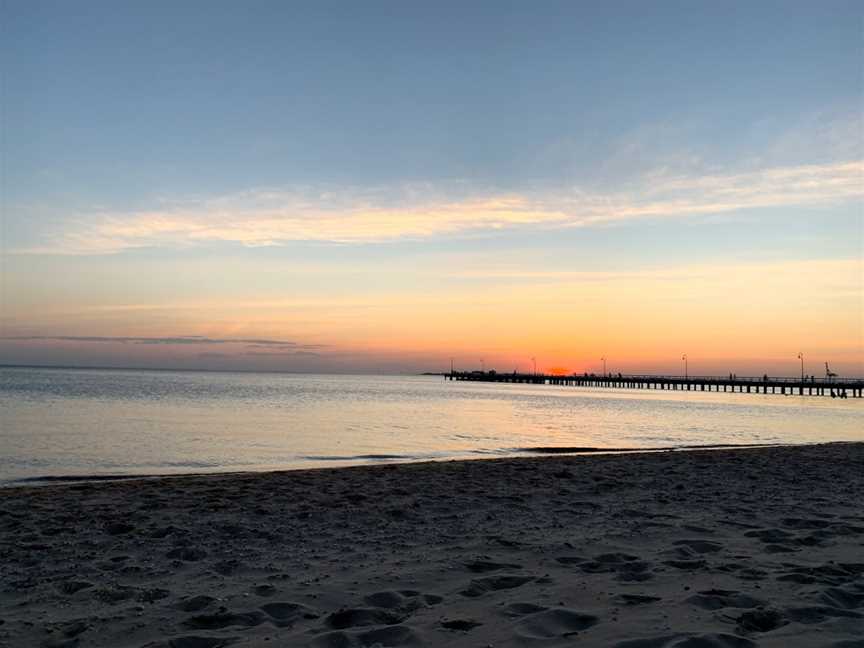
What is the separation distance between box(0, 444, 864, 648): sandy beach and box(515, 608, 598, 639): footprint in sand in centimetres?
2

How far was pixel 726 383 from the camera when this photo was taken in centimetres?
10150

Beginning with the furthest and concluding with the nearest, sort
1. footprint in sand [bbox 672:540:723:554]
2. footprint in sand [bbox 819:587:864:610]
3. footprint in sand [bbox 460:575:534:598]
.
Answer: footprint in sand [bbox 672:540:723:554]
footprint in sand [bbox 460:575:534:598]
footprint in sand [bbox 819:587:864:610]

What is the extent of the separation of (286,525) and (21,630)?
3.56m

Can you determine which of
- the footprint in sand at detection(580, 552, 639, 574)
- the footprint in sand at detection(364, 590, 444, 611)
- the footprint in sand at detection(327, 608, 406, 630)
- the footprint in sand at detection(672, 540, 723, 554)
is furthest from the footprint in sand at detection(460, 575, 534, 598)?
the footprint in sand at detection(672, 540, 723, 554)

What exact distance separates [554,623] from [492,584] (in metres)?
1.04

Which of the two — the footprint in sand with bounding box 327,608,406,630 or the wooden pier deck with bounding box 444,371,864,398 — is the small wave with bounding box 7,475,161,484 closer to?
the footprint in sand with bounding box 327,608,406,630

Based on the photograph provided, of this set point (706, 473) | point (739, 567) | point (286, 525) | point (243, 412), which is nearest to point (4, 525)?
point (286, 525)

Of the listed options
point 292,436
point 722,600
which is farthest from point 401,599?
point 292,436

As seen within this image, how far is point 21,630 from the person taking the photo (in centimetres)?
448

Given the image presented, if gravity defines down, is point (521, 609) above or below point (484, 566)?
above

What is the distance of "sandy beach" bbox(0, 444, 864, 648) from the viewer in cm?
425

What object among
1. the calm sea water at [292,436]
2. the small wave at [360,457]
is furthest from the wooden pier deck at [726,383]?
the small wave at [360,457]

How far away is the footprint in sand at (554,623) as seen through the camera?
162 inches

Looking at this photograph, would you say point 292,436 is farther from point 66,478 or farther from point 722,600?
point 722,600
